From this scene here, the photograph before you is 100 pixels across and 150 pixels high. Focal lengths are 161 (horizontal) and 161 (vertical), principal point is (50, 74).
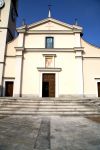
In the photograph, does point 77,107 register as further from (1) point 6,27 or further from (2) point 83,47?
(1) point 6,27

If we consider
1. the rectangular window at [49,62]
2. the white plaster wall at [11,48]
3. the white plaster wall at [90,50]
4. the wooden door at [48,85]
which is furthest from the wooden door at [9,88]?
the white plaster wall at [90,50]

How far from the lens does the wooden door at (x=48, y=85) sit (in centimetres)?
1822

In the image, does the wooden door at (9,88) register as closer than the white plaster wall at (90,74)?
No

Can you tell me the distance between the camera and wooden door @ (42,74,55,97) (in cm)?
1822

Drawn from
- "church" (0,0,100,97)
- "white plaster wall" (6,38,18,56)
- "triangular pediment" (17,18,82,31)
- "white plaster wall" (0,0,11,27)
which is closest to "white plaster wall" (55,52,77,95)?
"church" (0,0,100,97)

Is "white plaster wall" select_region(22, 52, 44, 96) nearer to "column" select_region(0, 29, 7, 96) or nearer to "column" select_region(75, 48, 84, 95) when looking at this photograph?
"column" select_region(0, 29, 7, 96)

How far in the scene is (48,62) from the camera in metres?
18.6

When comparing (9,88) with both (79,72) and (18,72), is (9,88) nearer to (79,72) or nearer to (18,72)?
(18,72)

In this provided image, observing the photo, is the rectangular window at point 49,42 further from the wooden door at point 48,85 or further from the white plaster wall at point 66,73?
the wooden door at point 48,85

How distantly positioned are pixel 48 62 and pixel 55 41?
2721mm

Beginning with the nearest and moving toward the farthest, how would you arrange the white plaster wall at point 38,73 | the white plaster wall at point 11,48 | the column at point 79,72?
the column at point 79,72 → the white plaster wall at point 38,73 → the white plaster wall at point 11,48

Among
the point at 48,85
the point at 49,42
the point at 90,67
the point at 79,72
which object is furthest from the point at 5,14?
the point at 90,67

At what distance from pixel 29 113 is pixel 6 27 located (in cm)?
1295

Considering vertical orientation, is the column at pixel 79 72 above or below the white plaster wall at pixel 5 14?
below
